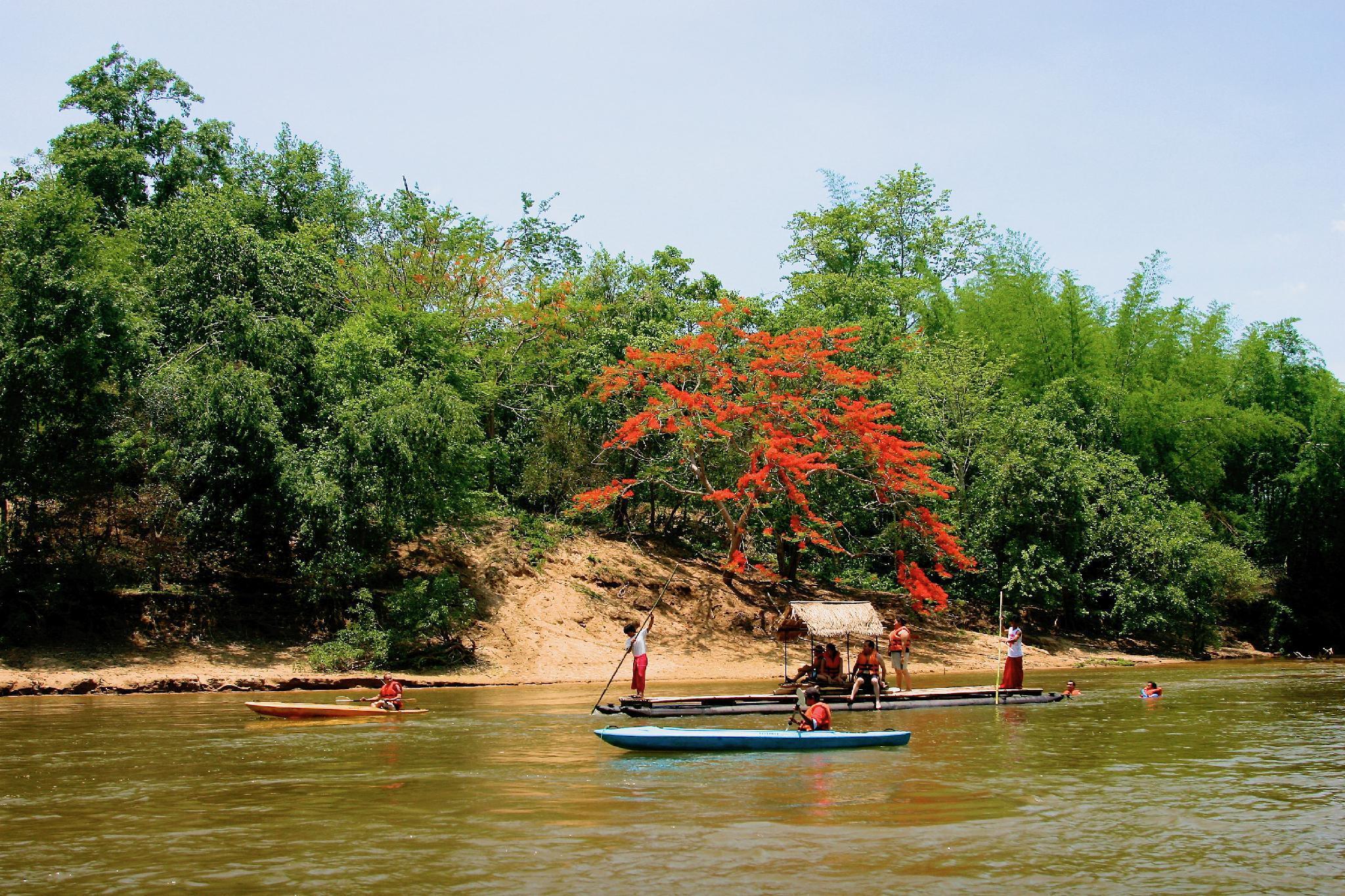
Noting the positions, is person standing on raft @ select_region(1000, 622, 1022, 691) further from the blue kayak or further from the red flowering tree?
the red flowering tree

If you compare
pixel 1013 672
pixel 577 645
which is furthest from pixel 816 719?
pixel 577 645

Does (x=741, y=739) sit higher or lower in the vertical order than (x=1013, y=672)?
lower

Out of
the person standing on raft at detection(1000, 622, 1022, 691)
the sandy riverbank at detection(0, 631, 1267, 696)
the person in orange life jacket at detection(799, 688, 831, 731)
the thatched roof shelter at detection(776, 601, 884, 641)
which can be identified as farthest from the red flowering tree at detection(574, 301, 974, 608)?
the person in orange life jacket at detection(799, 688, 831, 731)

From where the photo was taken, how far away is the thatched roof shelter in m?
20.4

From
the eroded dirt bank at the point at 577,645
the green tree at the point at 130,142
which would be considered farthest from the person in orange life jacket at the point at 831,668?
the green tree at the point at 130,142

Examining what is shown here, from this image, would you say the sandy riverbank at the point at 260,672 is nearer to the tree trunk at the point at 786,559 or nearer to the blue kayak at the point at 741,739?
the tree trunk at the point at 786,559

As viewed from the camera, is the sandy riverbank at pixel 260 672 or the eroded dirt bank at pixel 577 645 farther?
the eroded dirt bank at pixel 577 645

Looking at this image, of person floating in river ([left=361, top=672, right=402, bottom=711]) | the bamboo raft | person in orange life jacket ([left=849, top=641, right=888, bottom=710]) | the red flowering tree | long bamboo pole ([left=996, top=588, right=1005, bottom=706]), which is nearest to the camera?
the bamboo raft

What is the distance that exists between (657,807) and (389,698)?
30.4ft

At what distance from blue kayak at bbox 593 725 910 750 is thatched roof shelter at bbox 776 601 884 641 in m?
5.61

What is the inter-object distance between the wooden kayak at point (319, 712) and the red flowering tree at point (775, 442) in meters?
10.9

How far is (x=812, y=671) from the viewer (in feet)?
66.9

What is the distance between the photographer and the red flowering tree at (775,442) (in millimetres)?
27859

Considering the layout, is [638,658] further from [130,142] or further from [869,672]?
[130,142]
